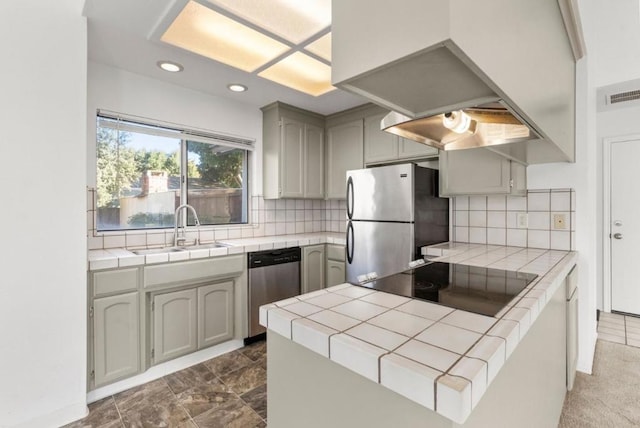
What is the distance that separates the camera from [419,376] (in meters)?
0.57

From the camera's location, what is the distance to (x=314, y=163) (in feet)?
11.3

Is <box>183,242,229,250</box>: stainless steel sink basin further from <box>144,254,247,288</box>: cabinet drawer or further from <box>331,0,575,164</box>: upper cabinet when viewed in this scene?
<box>331,0,575,164</box>: upper cabinet

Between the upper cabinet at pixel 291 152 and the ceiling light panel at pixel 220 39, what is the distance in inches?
32.9

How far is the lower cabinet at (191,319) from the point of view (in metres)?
2.16

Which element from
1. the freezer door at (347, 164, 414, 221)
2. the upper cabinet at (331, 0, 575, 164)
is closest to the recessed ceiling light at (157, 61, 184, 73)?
the freezer door at (347, 164, 414, 221)

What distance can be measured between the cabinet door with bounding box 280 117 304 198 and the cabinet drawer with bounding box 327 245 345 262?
0.67 m

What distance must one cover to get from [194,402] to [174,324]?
58cm

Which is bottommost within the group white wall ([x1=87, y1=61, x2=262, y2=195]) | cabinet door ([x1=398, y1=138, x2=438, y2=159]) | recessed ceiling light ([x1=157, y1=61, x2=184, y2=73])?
cabinet door ([x1=398, y1=138, x2=438, y2=159])

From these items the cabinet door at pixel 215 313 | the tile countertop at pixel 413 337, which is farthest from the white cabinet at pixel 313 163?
the tile countertop at pixel 413 337

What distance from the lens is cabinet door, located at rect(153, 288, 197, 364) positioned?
2.15 m

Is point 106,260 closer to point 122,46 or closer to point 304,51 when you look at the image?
point 122,46

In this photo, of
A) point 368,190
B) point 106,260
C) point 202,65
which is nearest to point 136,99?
point 202,65
